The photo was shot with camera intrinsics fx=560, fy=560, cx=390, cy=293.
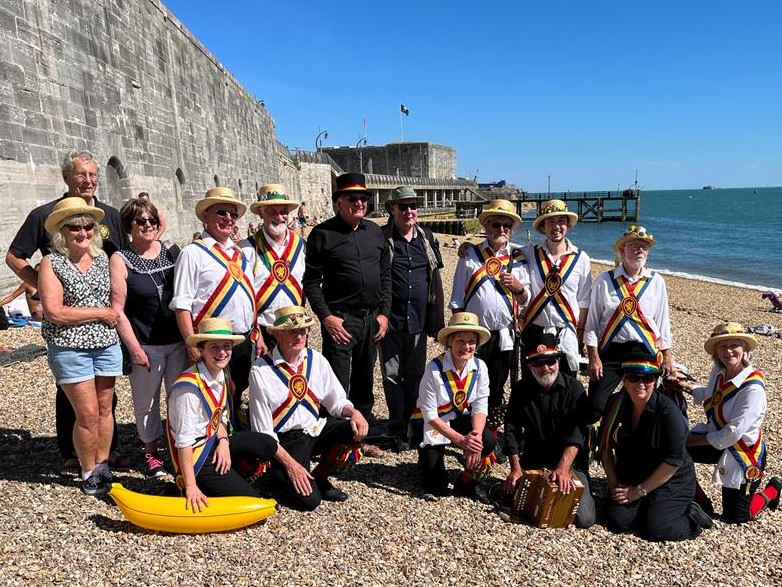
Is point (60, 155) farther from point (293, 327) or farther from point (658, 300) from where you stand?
point (658, 300)

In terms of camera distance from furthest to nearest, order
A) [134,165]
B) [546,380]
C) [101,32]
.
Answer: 1. [134,165]
2. [101,32]
3. [546,380]

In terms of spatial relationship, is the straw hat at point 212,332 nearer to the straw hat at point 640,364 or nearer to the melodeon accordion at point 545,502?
the melodeon accordion at point 545,502

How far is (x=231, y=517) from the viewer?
11.3 ft

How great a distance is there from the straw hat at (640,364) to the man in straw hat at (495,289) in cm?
114

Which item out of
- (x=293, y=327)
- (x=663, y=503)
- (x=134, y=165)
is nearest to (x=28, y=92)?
(x=134, y=165)

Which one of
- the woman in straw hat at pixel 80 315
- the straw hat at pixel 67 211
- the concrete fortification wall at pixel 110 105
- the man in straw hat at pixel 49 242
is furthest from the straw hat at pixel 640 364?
the concrete fortification wall at pixel 110 105

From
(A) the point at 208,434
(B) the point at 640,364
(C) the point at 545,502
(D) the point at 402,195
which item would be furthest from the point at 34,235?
(B) the point at 640,364

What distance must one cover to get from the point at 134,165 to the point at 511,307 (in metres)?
10.4

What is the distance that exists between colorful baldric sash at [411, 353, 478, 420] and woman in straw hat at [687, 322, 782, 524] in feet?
5.64

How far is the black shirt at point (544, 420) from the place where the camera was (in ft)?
13.0

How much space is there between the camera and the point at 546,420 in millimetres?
4047

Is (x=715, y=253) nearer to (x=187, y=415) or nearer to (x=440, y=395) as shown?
(x=440, y=395)

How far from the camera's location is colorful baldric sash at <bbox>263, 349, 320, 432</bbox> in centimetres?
387

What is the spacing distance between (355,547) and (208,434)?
1.17 meters
